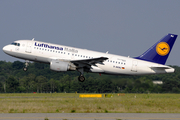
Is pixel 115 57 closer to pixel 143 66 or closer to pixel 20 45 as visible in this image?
pixel 143 66

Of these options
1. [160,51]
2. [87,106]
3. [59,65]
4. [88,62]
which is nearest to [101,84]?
[160,51]

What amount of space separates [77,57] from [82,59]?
119 centimetres

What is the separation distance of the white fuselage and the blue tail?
1.29 m

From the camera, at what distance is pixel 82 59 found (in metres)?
31.9

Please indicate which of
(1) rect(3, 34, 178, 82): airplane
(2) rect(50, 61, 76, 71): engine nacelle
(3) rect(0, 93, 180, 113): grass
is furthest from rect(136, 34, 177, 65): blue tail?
(2) rect(50, 61, 76, 71): engine nacelle

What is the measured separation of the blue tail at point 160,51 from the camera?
36.2 m

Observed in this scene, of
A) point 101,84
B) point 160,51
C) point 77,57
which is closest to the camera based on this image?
point 77,57

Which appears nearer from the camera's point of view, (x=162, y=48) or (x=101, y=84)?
(x=162, y=48)

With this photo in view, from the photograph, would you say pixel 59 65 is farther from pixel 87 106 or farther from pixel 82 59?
pixel 87 106

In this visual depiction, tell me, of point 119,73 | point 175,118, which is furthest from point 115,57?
point 175,118

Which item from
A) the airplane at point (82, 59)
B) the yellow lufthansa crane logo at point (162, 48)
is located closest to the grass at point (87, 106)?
the airplane at point (82, 59)

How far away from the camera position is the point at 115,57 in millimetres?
34062

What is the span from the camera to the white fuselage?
3225cm

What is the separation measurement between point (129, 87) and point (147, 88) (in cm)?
277
